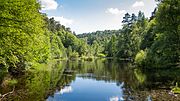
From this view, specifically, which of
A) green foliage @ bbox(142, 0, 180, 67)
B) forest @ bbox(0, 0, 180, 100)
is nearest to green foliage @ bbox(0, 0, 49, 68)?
forest @ bbox(0, 0, 180, 100)

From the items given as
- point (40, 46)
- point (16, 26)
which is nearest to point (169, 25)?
point (40, 46)

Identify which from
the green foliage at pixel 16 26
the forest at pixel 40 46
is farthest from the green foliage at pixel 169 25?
the green foliage at pixel 16 26

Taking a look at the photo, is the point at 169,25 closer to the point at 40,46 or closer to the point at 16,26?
the point at 40,46

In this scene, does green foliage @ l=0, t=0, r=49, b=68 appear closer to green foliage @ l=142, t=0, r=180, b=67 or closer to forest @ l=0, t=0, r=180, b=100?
forest @ l=0, t=0, r=180, b=100

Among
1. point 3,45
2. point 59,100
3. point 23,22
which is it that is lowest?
point 59,100

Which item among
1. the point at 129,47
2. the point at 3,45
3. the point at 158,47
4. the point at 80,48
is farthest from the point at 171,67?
the point at 80,48

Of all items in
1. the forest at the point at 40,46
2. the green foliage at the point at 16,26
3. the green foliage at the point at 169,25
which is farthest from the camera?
the green foliage at the point at 169,25

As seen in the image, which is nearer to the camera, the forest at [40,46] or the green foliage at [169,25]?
the forest at [40,46]

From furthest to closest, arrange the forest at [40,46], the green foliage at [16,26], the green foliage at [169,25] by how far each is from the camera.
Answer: the green foliage at [169,25], the forest at [40,46], the green foliage at [16,26]

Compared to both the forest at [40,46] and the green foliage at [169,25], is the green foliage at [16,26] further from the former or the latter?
the green foliage at [169,25]

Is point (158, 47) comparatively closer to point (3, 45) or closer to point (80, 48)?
point (3, 45)

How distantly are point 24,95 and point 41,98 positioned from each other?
192cm

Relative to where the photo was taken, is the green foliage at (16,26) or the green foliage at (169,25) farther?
the green foliage at (169,25)

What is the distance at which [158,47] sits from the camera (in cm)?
4709
